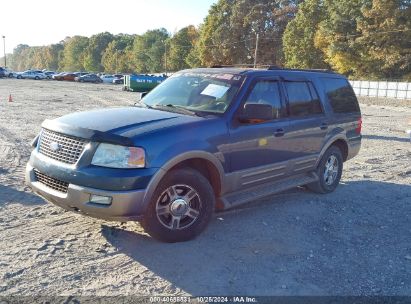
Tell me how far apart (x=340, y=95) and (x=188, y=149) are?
12.2 ft

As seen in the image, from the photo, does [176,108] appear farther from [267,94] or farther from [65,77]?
[65,77]

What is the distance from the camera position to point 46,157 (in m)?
4.74

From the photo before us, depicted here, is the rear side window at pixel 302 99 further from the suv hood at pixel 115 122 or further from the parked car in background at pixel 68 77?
the parked car in background at pixel 68 77

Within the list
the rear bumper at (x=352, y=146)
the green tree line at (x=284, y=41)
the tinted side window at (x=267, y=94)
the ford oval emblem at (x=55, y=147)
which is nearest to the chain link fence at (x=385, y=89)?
the green tree line at (x=284, y=41)

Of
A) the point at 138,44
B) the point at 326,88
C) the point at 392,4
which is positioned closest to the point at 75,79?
the point at 392,4

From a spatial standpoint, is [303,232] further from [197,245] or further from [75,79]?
[75,79]

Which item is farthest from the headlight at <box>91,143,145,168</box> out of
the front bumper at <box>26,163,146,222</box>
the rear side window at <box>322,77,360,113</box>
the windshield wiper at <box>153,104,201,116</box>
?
the rear side window at <box>322,77,360,113</box>

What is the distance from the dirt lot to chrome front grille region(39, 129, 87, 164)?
0.92 m

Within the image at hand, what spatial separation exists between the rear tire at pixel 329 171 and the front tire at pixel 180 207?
8.61ft

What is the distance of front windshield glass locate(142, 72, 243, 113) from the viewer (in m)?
5.35

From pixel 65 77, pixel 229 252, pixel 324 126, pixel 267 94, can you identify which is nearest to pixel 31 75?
pixel 65 77

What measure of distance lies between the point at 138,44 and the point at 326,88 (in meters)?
117

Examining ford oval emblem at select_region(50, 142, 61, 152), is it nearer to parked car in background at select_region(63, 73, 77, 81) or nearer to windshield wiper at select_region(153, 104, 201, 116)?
windshield wiper at select_region(153, 104, 201, 116)

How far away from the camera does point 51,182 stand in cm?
461
